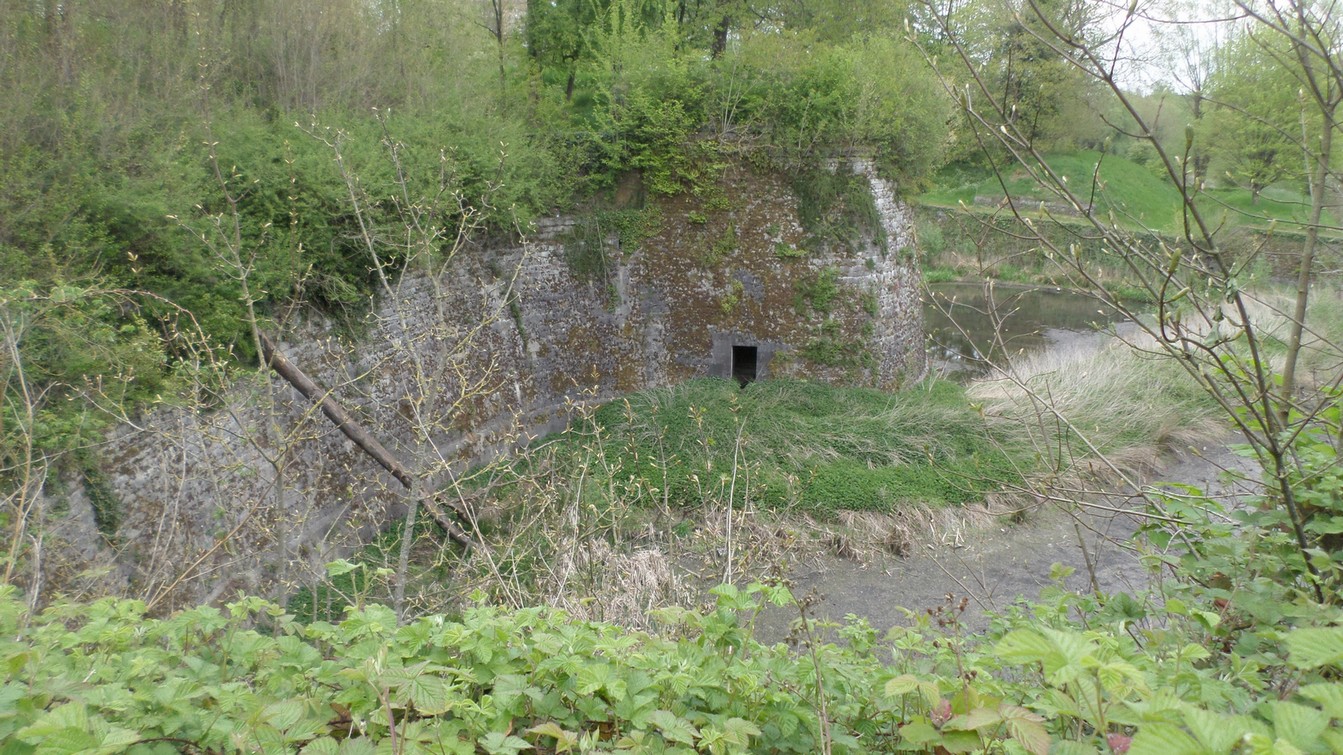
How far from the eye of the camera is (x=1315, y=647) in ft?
4.83

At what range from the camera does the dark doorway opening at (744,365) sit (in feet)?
37.6

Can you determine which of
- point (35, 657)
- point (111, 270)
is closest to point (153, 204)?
point (111, 270)

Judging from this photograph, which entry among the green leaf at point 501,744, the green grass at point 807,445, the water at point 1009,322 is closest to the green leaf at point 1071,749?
the green leaf at point 501,744

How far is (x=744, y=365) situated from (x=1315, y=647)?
10069 millimetres

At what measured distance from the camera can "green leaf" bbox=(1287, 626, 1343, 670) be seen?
4.69 feet

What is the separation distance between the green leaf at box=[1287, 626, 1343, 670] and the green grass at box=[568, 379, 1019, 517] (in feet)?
23.3

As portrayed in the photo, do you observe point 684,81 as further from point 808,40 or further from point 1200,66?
point 1200,66

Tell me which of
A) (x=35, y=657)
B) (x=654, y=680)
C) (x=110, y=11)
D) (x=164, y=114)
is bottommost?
→ (x=654, y=680)

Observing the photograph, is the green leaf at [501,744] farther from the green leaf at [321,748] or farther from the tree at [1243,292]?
the tree at [1243,292]

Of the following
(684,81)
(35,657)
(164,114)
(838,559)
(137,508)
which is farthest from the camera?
(684,81)

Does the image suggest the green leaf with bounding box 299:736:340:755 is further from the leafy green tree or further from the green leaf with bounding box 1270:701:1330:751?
the leafy green tree

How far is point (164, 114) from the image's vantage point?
6465mm

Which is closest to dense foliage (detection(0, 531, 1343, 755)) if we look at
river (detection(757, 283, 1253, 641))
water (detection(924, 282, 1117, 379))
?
river (detection(757, 283, 1253, 641))

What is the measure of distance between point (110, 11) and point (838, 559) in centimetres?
875
